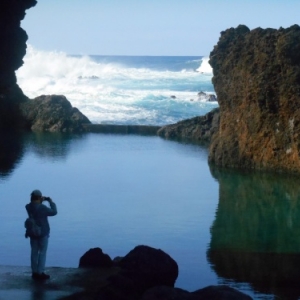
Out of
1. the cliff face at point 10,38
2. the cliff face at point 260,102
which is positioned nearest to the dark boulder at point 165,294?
the cliff face at point 10,38

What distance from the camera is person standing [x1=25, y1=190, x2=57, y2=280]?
11.3m

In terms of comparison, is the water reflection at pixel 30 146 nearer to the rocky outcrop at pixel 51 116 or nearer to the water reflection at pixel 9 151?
the water reflection at pixel 9 151

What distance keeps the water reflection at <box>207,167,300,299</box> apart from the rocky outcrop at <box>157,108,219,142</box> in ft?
42.8

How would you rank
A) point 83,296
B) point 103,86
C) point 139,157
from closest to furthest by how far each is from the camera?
point 83,296, point 139,157, point 103,86

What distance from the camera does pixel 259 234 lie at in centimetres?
1753

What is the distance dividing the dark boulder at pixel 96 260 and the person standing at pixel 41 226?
914 mm

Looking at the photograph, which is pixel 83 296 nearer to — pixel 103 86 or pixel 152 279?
pixel 152 279

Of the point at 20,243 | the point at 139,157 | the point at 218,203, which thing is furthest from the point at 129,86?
the point at 20,243

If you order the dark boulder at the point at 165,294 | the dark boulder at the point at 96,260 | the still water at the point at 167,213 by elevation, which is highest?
the dark boulder at the point at 165,294

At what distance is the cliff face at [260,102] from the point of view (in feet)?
92.3

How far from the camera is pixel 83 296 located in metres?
10.5

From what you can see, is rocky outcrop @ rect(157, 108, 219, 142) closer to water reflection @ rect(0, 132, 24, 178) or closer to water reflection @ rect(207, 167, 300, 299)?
water reflection @ rect(0, 132, 24, 178)

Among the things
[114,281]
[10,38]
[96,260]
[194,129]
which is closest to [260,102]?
Answer: [194,129]

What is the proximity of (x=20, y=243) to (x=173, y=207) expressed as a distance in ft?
19.6
